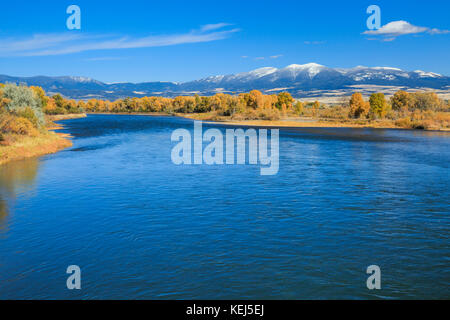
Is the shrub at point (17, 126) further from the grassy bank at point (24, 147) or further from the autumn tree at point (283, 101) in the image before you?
the autumn tree at point (283, 101)

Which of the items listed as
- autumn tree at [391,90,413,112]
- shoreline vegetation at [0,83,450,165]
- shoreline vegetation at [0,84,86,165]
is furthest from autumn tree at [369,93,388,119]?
shoreline vegetation at [0,84,86,165]

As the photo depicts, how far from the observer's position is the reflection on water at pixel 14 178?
20.0 meters

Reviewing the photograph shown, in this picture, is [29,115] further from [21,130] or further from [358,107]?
[358,107]

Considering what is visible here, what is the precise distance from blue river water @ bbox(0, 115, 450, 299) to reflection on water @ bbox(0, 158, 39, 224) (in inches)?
4.9

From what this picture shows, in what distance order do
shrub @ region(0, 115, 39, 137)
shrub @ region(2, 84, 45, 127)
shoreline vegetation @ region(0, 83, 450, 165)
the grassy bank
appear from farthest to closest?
shrub @ region(2, 84, 45, 127) → shoreline vegetation @ region(0, 83, 450, 165) → shrub @ region(0, 115, 39, 137) → the grassy bank

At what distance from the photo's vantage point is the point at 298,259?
40.7 feet

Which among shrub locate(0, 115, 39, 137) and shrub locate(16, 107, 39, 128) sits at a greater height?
shrub locate(16, 107, 39, 128)

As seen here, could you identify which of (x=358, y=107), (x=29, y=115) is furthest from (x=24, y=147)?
(x=358, y=107)

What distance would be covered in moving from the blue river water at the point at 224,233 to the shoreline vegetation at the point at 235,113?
493 inches

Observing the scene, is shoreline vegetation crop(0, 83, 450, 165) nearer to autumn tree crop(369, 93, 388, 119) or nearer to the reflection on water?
autumn tree crop(369, 93, 388, 119)

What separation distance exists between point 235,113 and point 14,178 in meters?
94.3

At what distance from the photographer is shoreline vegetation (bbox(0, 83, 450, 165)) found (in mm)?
38656
